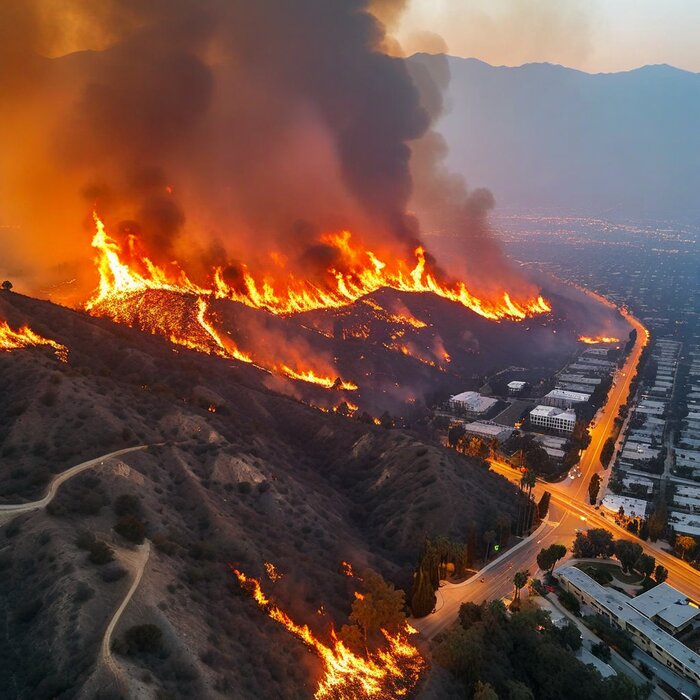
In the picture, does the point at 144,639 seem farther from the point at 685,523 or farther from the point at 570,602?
the point at 685,523

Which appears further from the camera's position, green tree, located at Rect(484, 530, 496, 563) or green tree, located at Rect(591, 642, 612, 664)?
green tree, located at Rect(484, 530, 496, 563)

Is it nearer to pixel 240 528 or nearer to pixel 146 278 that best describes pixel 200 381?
pixel 240 528

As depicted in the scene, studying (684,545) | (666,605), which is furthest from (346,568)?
(684,545)

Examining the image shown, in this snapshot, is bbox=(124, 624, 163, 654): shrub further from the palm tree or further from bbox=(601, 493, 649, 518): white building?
bbox=(601, 493, 649, 518): white building

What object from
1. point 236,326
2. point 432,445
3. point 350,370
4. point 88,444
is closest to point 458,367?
point 350,370

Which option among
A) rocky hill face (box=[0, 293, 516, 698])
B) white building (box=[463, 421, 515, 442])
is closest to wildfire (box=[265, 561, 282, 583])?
rocky hill face (box=[0, 293, 516, 698])

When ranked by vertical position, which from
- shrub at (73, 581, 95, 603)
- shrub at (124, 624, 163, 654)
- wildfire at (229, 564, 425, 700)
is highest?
shrub at (73, 581, 95, 603)

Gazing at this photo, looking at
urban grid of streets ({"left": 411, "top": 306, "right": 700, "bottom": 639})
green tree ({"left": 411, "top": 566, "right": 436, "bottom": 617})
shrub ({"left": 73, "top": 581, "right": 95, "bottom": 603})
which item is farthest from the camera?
urban grid of streets ({"left": 411, "top": 306, "right": 700, "bottom": 639})

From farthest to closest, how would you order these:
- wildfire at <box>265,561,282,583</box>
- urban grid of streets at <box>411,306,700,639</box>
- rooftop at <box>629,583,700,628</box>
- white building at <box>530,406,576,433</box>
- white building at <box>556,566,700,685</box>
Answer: white building at <box>530,406,576,433</box> < urban grid of streets at <box>411,306,700,639</box> < rooftop at <box>629,583,700,628</box> < white building at <box>556,566,700,685</box> < wildfire at <box>265,561,282,583</box>
